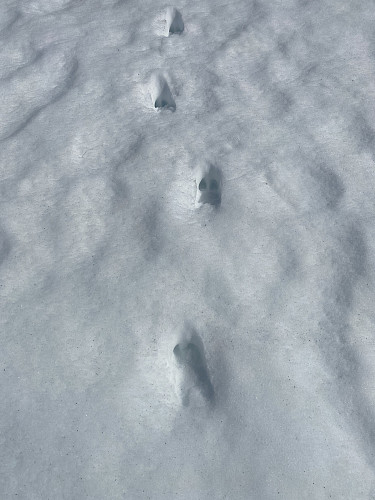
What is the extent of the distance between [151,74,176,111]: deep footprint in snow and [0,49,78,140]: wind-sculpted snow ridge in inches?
16.5

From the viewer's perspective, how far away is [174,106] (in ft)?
8.33

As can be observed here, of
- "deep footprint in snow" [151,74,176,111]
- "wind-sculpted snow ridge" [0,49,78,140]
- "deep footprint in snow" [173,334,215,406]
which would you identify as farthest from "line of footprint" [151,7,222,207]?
"deep footprint in snow" [173,334,215,406]

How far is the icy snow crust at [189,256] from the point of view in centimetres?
157

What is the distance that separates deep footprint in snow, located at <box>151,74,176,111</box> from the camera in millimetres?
2561

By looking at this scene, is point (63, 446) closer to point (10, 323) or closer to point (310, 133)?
point (10, 323)

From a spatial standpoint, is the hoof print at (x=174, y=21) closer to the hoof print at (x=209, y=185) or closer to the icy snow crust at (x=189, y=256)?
the icy snow crust at (x=189, y=256)

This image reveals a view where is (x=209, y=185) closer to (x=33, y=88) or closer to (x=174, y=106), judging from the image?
(x=174, y=106)

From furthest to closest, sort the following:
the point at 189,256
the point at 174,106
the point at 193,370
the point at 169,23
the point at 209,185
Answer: the point at 169,23 → the point at 174,106 → the point at 209,185 → the point at 189,256 → the point at 193,370

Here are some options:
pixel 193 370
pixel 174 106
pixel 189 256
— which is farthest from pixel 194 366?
pixel 174 106

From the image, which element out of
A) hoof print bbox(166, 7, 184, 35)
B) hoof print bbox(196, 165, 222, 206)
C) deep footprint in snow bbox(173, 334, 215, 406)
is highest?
hoof print bbox(166, 7, 184, 35)

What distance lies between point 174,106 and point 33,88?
725 mm

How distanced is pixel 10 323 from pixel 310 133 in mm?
1495

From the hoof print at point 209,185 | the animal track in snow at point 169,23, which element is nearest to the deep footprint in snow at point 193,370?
the hoof print at point 209,185

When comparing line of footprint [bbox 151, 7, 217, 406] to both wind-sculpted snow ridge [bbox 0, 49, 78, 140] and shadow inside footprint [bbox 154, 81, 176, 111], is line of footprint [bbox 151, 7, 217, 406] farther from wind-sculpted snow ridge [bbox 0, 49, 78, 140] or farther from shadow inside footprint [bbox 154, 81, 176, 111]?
wind-sculpted snow ridge [bbox 0, 49, 78, 140]
